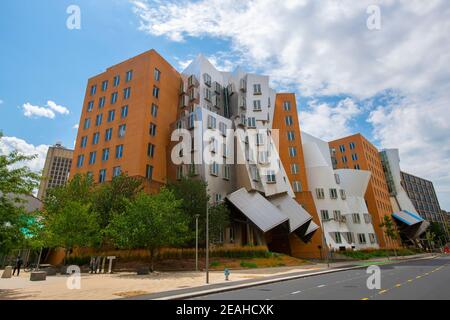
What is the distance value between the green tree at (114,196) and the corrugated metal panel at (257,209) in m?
13.8

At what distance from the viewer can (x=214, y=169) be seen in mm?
43062

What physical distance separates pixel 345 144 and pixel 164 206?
7053 centimetres

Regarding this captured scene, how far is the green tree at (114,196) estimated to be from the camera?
117ft

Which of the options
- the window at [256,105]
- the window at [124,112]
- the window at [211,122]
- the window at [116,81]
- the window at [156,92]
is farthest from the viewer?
the window at [256,105]

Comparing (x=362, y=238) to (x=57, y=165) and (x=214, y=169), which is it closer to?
(x=214, y=169)

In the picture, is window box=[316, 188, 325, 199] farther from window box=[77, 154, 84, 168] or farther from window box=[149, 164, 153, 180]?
window box=[77, 154, 84, 168]

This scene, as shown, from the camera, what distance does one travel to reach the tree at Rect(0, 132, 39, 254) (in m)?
15.0

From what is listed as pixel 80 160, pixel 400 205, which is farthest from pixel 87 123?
pixel 400 205

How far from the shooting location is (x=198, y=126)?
4347cm

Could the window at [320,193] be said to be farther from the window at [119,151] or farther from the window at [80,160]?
the window at [80,160]

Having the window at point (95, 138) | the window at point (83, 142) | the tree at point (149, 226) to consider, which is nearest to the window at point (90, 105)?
the window at point (83, 142)

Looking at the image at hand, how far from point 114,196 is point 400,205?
88.6m
